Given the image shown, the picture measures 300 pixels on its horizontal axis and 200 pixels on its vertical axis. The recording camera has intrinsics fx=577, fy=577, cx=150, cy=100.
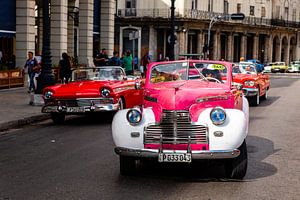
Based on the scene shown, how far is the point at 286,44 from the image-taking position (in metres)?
75.9

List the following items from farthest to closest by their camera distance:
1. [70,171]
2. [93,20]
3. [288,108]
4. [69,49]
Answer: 1. [69,49]
2. [93,20]
3. [288,108]
4. [70,171]

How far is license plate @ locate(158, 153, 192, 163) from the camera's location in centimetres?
748

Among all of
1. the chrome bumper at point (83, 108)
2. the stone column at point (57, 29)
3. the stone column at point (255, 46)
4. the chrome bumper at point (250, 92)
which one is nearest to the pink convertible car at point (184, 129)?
the chrome bumper at point (83, 108)

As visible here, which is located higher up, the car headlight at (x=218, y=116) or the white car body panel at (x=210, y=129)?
the car headlight at (x=218, y=116)

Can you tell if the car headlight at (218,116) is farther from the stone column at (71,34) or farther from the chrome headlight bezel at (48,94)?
the stone column at (71,34)

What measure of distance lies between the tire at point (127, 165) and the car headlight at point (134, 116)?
52 centimetres

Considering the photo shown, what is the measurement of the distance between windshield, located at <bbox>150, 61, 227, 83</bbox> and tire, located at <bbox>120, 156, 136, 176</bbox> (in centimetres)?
163

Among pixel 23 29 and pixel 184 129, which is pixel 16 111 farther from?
pixel 23 29

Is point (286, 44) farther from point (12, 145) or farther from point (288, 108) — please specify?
point (12, 145)

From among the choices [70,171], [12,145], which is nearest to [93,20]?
[12,145]

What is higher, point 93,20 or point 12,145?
point 93,20

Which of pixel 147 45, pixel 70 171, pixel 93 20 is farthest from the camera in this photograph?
pixel 147 45

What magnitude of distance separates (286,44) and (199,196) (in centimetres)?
7154

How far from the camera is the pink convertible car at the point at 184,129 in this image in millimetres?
7547
